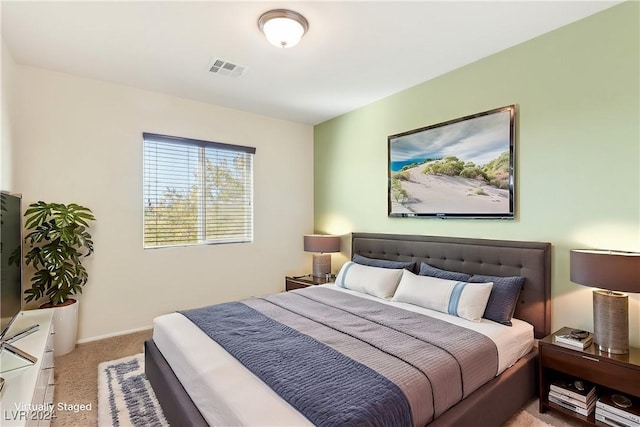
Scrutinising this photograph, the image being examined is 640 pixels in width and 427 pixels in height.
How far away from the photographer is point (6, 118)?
2574 mm

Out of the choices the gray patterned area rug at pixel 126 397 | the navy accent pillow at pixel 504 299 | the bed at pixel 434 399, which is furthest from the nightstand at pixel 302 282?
the navy accent pillow at pixel 504 299

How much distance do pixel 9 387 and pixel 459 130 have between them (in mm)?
3567

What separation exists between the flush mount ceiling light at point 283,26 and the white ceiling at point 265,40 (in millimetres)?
54

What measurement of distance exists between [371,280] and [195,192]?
2.40 metres

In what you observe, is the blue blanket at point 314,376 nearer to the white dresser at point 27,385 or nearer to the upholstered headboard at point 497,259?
the white dresser at point 27,385

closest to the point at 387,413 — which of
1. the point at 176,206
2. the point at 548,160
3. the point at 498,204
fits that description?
the point at 498,204

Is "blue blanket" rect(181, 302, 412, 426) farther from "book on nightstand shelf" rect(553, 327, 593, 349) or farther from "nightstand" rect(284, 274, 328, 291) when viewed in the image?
"nightstand" rect(284, 274, 328, 291)

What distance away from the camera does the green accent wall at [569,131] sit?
2.13 metres

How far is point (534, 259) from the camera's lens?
8.16ft

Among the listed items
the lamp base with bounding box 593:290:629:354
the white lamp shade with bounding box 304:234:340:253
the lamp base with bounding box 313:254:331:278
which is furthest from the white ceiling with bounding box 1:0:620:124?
the lamp base with bounding box 313:254:331:278

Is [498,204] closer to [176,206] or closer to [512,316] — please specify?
[512,316]

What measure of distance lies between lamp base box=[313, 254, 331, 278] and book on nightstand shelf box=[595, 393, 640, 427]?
2867 mm

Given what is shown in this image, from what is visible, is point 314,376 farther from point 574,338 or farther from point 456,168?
point 456,168

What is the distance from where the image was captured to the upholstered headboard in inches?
96.7
